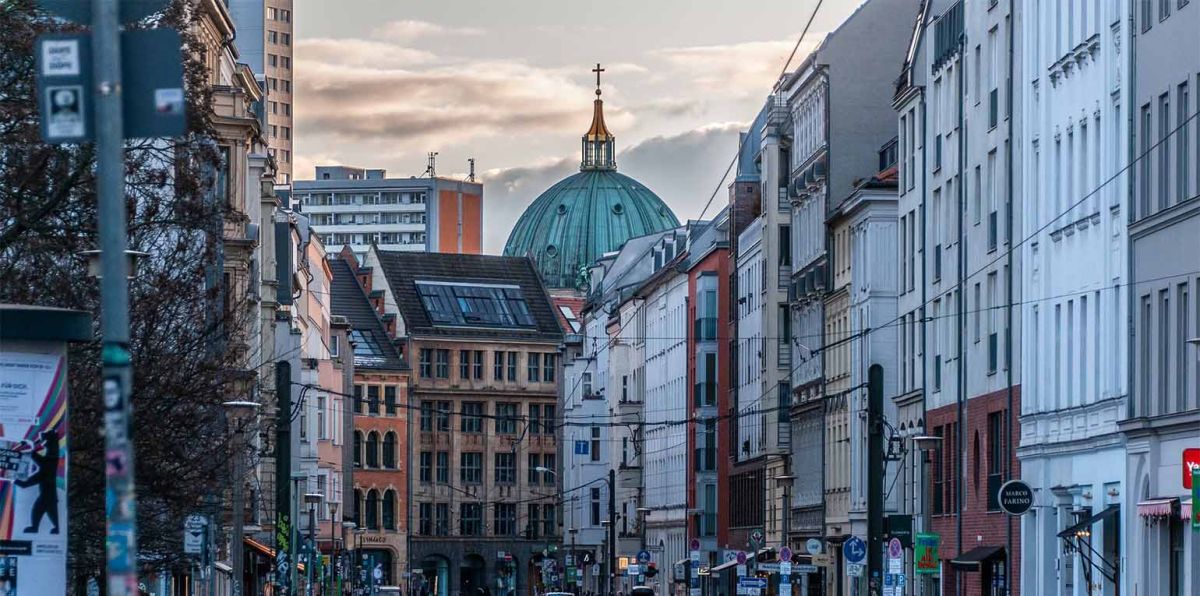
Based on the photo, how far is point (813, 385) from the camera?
77.9 metres

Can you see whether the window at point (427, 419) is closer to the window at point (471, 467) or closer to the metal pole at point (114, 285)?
the window at point (471, 467)

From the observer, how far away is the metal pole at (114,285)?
39.9 feet

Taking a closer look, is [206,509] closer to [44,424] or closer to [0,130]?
[0,130]

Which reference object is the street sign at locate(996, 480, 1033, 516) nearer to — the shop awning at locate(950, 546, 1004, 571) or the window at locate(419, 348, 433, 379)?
the shop awning at locate(950, 546, 1004, 571)

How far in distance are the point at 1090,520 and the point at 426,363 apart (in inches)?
4748

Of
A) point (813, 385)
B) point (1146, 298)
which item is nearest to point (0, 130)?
point (1146, 298)

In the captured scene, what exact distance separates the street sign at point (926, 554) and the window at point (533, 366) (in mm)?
111863

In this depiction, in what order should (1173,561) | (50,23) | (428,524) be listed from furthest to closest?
(428,524) → (1173,561) → (50,23)

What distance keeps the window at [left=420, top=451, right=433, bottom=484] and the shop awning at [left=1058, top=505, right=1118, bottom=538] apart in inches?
4725

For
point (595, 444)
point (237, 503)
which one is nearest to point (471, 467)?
point (595, 444)

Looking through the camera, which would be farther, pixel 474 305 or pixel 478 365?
pixel 474 305

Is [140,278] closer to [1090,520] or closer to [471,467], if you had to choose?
[1090,520]

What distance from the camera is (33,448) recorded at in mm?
18953

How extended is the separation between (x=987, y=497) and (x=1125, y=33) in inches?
558
